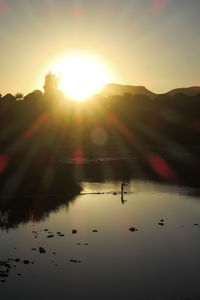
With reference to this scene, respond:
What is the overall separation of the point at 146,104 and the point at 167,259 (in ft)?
567

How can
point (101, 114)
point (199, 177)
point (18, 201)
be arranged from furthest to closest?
point (101, 114)
point (199, 177)
point (18, 201)

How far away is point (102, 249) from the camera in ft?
109

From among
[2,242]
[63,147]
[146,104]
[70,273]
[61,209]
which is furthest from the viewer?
[146,104]

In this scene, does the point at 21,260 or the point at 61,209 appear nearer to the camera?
the point at 21,260

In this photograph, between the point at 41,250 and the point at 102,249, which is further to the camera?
the point at 102,249

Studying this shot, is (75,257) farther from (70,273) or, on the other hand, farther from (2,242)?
(2,242)

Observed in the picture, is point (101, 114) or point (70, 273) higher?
point (101, 114)

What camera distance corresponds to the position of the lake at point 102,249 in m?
25.2

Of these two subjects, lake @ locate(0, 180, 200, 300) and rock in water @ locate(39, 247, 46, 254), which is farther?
rock in water @ locate(39, 247, 46, 254)

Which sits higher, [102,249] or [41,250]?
[41,250]

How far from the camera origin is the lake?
25234 mm

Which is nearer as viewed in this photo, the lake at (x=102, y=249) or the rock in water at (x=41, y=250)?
the lake at (x=102, y=249)

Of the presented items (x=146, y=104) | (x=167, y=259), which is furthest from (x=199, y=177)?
(x=146, y=104)

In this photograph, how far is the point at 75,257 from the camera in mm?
31141
